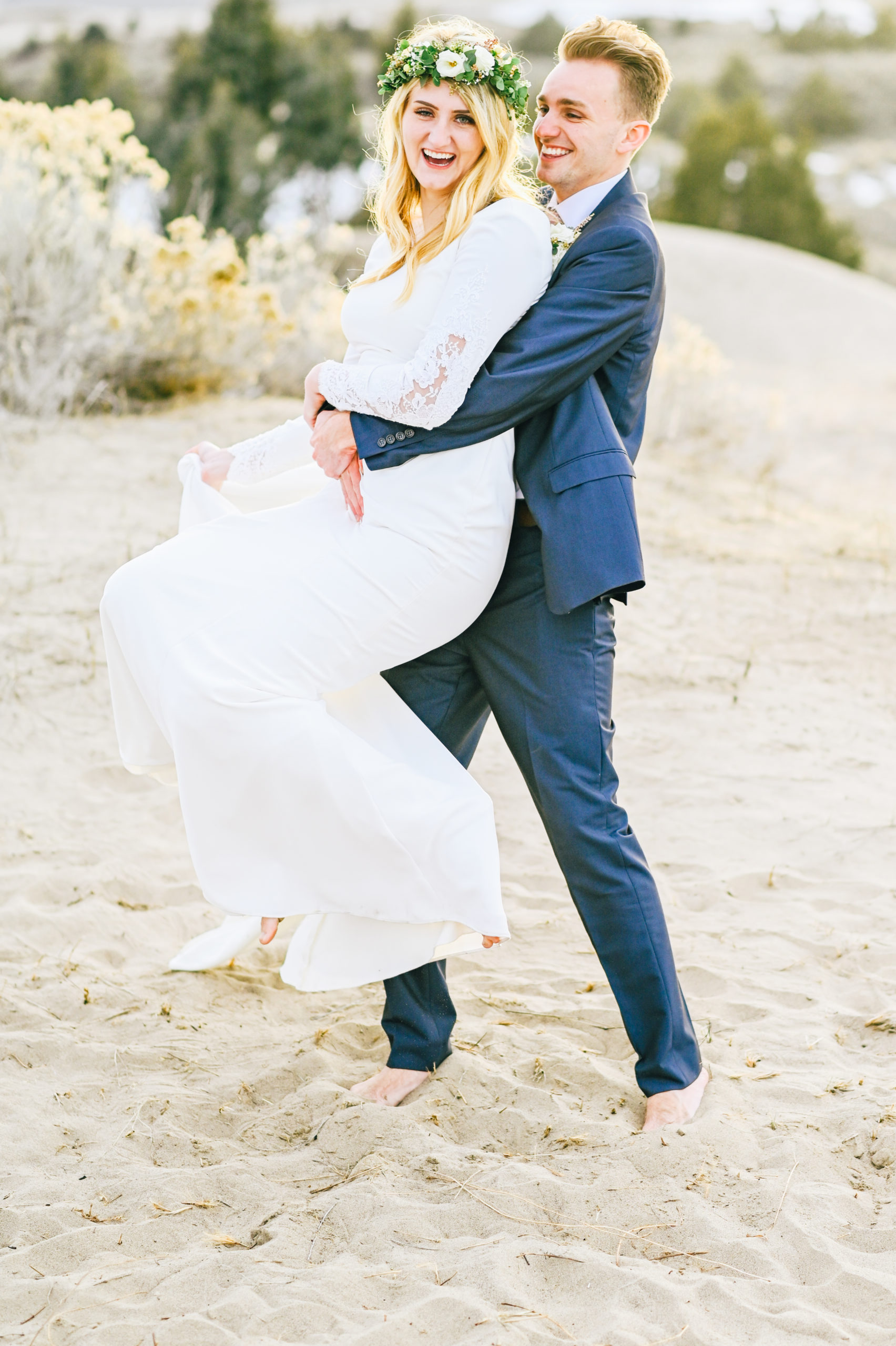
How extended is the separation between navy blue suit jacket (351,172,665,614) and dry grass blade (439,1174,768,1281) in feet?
3.95

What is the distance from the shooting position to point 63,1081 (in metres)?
3.06

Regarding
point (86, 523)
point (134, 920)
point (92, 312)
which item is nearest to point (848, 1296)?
point (134, 920)

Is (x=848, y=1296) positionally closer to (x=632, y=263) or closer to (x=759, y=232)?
(x=632, y=263)

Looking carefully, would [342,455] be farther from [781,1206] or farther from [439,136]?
[781,1206]

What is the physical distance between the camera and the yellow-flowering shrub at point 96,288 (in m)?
7.49

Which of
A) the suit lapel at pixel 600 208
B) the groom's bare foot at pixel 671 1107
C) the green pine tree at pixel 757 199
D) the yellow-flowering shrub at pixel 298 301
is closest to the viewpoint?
the suit lapel at pixel 600 208

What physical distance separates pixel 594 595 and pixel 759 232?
22.0 m

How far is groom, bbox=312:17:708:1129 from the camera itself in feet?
8.46

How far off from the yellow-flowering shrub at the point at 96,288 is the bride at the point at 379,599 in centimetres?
490

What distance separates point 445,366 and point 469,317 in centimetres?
11

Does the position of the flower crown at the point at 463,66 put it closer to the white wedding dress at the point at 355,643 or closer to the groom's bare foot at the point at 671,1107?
the white wedding dress at the point at 355,643

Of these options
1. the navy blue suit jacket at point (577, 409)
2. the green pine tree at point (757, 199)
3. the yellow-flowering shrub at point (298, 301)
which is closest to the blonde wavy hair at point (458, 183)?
the navy blue suit jacket at point (577, 409)

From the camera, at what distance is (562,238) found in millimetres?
2713

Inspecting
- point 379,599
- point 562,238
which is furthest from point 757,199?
point 379,599
